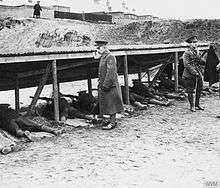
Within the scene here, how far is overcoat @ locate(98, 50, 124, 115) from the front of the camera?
28.5ft

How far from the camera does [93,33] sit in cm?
3092

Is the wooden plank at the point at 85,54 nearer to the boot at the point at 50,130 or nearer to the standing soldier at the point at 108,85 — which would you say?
the standing soldier at the point at 108,85

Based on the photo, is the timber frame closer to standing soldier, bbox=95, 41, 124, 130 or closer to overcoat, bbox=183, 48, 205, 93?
standing soldier, bbox=95, 41, 124, 130

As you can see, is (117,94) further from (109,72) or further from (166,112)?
(166,112)

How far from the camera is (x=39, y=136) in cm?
813

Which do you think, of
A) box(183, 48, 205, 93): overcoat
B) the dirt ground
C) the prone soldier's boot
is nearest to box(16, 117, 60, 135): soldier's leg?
the prone soldier's boot

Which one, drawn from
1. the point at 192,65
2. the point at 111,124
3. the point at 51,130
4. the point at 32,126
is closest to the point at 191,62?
the point at 192,65

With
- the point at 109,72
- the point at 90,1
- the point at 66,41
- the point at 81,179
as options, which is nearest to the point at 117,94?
the point at 109,72

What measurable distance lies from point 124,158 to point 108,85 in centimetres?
257

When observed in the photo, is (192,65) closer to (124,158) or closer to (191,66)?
(191,66)

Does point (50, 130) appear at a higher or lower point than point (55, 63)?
lower

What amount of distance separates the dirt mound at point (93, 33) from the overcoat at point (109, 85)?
17.3 metres

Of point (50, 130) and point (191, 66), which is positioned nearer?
point (50, 130)

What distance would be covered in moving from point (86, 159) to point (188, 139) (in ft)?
8.03
